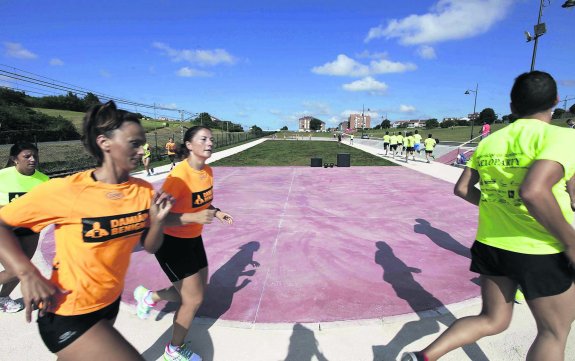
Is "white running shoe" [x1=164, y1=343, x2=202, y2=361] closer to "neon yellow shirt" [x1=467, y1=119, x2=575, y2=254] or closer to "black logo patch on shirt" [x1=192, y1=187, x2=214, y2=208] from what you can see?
"black logo patch on shirt" [x1=192, y1=187, x2=214, y2=208]

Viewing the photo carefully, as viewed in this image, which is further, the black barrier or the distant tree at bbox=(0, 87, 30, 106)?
the distant tree at bbox=(0, 87, 30, 106)

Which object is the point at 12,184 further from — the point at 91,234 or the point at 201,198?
the point at 91,234

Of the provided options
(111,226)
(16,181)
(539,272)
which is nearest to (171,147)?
(16,181)

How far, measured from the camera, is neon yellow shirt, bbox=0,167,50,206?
3475 mm

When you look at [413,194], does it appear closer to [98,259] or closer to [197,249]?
[197,249]

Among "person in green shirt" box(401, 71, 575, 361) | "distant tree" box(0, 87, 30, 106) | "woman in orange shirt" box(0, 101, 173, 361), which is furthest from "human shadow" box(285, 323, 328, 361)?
"distant tree" box(0, 87, 30, 106)

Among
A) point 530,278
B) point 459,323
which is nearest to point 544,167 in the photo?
point 530,278

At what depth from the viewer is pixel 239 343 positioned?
2.99 m

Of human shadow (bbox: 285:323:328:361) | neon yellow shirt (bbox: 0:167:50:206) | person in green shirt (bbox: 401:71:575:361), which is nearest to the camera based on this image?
person in green shirt (bbox: 401:71:575:361)

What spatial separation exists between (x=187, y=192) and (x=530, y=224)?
8.28 ft

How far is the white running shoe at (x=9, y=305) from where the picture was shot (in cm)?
354

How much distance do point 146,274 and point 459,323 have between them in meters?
4.12

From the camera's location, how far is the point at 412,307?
361cm

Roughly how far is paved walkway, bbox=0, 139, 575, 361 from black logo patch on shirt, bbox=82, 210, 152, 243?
164cm
